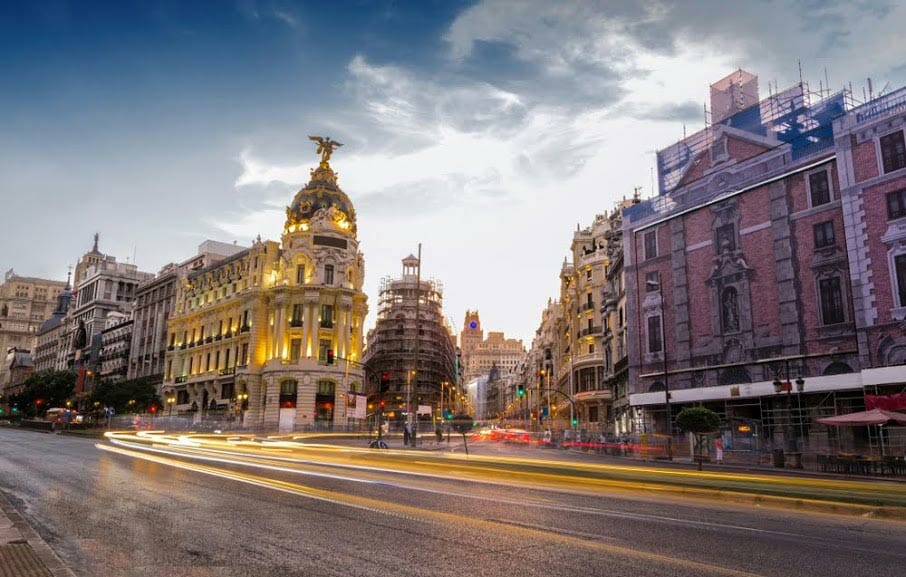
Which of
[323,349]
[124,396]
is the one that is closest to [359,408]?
[323,349]

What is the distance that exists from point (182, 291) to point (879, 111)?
81.6 meters

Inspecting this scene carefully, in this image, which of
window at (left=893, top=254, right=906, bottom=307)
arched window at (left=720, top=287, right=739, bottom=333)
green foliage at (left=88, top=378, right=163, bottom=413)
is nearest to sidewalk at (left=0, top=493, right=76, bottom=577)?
window at (left=893, top=254, right=906, bottom=307)

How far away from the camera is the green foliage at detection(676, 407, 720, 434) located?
31469 millimetres

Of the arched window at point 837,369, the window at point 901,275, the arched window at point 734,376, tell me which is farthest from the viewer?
the arched window at point 734,376

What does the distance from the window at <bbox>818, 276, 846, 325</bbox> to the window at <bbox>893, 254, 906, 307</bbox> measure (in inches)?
122

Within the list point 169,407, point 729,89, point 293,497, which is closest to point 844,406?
point 729,89

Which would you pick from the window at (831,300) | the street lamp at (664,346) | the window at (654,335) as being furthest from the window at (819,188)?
the window at (654,335)

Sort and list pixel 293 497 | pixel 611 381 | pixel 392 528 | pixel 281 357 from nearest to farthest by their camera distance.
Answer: pixel 392 528 < pixel 293 497 < pixel 611 381 < pixel 281 357

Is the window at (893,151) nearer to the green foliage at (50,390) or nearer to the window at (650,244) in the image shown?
the window at (650,244)

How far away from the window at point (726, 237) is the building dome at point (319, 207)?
4579cm

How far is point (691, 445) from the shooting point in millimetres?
35062

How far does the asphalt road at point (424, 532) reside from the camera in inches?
288

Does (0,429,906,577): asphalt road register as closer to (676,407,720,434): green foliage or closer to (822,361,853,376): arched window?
(676,407,720,434): green foliage

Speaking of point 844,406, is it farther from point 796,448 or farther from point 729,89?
point 729,89
